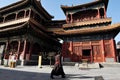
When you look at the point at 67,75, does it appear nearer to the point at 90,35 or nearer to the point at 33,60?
the point at 33,60

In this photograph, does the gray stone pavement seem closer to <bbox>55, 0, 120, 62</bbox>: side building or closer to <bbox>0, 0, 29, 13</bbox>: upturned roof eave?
<bbox>55, 0, 120, 62</bbox>: side building

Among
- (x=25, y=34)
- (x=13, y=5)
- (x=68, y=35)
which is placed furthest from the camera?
(x=13, y=5)

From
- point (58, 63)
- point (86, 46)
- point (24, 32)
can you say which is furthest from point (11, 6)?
point (58, 63)

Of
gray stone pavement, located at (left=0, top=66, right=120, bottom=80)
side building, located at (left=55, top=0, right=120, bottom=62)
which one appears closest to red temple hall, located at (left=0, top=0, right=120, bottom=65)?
side building, located at (left=55, top=0, right=120, bottom=62)

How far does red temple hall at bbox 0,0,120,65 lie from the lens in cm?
1683

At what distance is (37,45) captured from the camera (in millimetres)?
20406

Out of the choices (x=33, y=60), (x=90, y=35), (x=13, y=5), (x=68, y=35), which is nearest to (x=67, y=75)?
(x=33, y=60)

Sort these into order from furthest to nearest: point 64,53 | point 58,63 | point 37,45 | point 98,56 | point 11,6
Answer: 1. point 11,6
2. point 37,45
3. point 64,53
4. point 98,56
5. point 58,63

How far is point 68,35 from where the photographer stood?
61.9 ft

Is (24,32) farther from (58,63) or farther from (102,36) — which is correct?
(58,63)

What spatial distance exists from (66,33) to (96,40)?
4313 mm

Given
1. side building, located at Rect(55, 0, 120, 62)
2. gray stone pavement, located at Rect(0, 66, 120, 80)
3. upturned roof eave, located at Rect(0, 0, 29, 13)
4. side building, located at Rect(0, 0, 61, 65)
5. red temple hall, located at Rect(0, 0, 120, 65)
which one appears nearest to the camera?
gray stone pavement, located at Rect(0, 66, 120, 80)

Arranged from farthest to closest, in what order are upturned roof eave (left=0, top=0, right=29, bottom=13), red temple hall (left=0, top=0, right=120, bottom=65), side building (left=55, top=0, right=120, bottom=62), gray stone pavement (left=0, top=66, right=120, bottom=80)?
upturned roof eave (left=0, top=0, right=29, bottom=13) → red temple hall (left=0, top=0, right=120, bottom=65) → side building (left=55, top=0, right=120, bottom=62) → gray stone pavement (left=0, top=66, right=120, bottom=80)

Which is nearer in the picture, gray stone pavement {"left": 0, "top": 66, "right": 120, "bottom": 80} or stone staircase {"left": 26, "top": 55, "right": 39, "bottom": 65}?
gray stone pavement {"left": 0, "top": 66, "right": 120, "bottom": 80}
